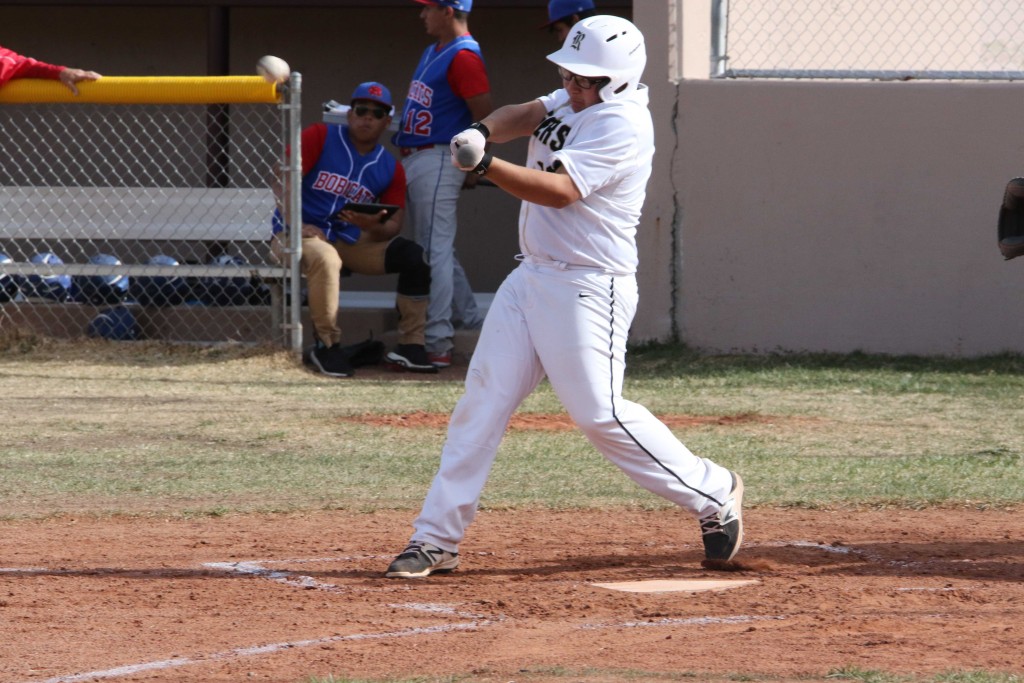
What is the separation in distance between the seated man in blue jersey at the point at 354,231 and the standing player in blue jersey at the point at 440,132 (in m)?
0.16

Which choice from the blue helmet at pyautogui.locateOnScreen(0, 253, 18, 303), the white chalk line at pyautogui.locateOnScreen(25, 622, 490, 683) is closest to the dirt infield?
the white chalk line at pyautogui.locateOnScreen(25, 622, 490, 683)

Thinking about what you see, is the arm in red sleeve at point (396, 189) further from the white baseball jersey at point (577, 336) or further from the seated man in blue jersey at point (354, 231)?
the white baseball jersey at point (577, 336)

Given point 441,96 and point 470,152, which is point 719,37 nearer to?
point 441,96

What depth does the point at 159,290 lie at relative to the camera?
431 inches

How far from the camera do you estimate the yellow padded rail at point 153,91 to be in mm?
10062

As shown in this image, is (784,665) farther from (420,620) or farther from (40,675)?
(40,675)

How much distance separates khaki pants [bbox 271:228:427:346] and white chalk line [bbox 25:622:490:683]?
5.73 meters

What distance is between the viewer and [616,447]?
480cm

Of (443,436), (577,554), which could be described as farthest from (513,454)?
(577,554)

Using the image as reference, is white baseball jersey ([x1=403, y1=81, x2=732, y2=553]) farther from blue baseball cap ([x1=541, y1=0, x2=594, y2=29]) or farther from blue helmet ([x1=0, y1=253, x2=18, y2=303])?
blue helmet ([x1=0, y1=253, x2=18, y2=303])

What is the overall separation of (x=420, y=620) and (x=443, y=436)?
3401 mm

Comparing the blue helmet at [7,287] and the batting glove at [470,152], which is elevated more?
the batting glove at [470,152]

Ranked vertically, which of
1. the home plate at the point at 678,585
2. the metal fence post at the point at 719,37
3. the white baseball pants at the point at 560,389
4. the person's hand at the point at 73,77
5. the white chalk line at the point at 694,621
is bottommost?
the home plate at the point at 678,585

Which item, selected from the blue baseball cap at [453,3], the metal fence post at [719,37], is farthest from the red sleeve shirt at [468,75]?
the metal fence post at [719,37]
